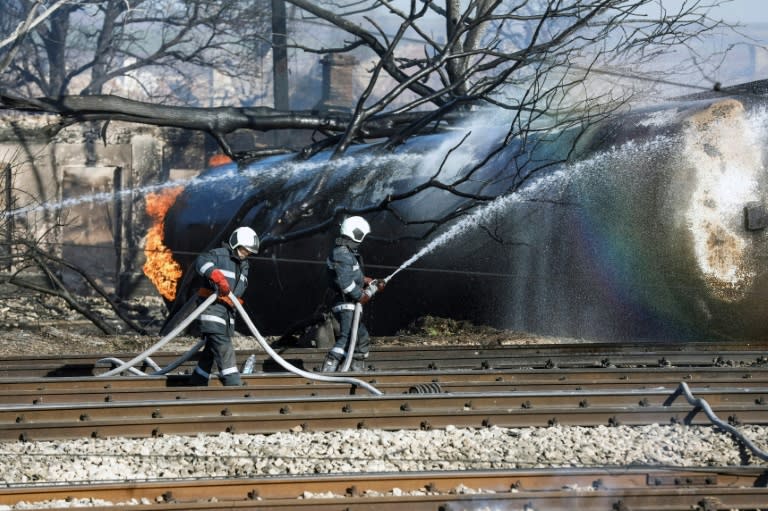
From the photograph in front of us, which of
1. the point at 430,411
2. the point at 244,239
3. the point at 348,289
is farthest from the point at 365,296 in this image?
the point at 430,411

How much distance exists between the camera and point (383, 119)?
1326 centimetres

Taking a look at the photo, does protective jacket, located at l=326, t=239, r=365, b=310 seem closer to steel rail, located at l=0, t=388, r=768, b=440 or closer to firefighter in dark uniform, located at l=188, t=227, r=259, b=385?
firefighter in dark uniform, located at l=188, t=227, r=259, b=385

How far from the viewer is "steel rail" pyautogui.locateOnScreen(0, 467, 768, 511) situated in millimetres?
4715

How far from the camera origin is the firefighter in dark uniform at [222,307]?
7.39 metres

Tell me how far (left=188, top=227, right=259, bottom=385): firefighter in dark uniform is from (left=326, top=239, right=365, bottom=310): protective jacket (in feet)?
2.96

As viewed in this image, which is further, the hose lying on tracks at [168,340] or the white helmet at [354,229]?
the white helmet at [354,229]

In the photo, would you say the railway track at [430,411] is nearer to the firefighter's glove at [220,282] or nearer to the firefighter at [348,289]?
the firefighter at [348,289]

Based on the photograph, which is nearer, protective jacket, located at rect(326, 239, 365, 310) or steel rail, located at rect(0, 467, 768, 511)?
steel rail, located at rect(0, 467, 768, 511)

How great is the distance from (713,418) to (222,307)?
3.59 meters

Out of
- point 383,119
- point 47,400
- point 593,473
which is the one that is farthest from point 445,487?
point 383,119

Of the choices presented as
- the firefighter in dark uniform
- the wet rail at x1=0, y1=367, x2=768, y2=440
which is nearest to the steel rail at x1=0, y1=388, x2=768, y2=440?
the wet rail at x1=0, y1=367, x2=768, y2=440

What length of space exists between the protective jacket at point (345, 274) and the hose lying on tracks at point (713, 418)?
9.09 feet

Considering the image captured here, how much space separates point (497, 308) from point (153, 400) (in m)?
4.93

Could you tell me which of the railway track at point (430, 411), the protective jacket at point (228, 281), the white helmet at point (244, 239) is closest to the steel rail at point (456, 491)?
the railway track at point (430, 411)
